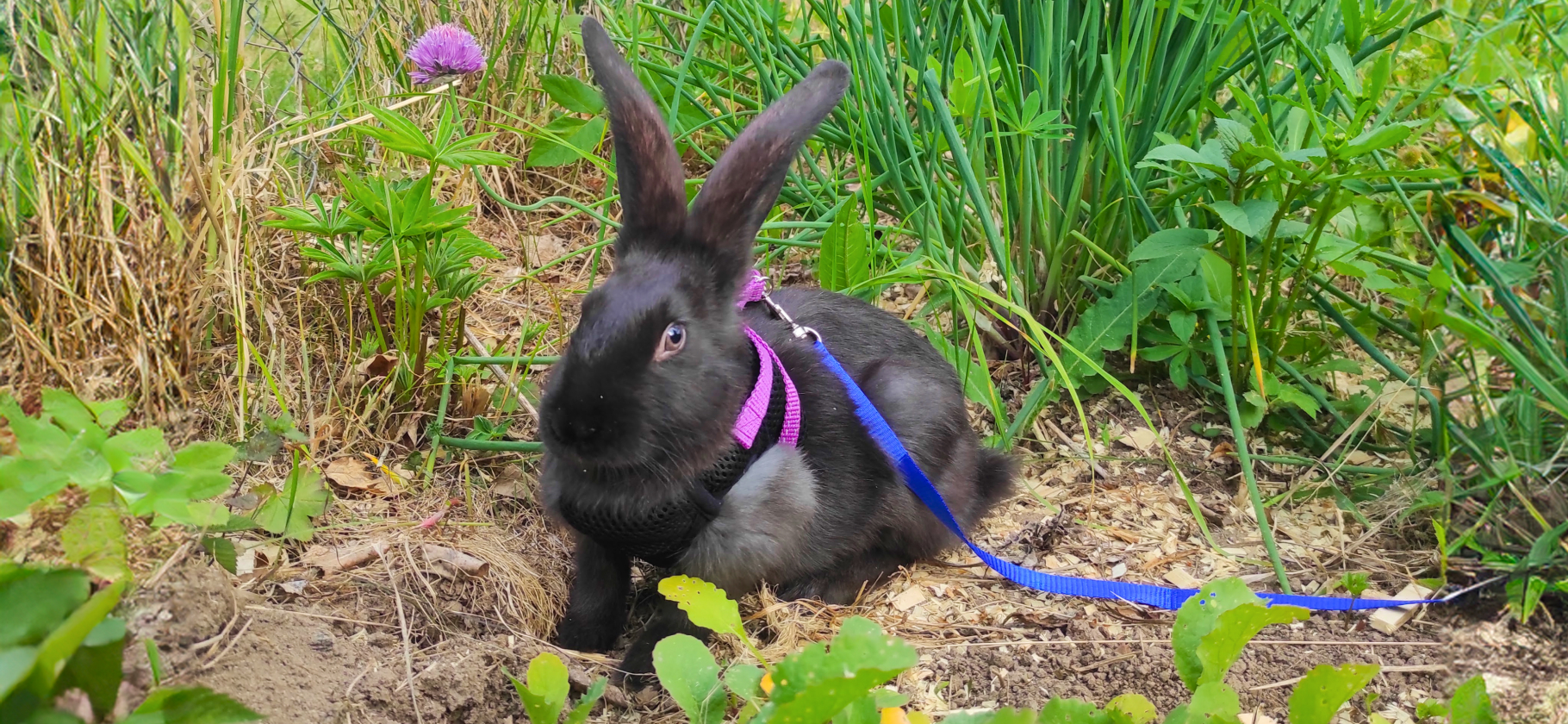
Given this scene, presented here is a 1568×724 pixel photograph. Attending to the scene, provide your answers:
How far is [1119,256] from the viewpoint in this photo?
12.1 ft

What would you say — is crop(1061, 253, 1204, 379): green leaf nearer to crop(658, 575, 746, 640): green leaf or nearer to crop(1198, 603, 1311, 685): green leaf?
crop(1198, 603, 1311, 685): green leaf

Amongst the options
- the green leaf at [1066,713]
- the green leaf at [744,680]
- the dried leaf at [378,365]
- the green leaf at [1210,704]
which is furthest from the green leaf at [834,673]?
the dried leaf at [378,365]

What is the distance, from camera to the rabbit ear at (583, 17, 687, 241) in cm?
247

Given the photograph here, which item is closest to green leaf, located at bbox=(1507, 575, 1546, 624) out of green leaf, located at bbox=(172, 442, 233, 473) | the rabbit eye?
the rabbit eye

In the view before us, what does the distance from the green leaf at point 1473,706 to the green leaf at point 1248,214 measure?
1.20 m

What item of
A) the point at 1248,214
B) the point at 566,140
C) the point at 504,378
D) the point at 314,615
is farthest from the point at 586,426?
the point at 1248,214

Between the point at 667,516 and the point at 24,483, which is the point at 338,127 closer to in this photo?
the point at 667,516

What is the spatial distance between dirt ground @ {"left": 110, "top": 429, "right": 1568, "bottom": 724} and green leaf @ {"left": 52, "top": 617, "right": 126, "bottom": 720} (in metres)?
0.19

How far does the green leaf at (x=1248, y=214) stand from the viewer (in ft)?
9.54

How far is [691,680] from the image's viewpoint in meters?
2.07

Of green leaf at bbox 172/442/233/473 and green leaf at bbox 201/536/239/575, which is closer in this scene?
green leaf at bbox 172/442/233/473

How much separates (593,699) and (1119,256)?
2.36m

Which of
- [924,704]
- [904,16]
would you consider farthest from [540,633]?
[904,16]

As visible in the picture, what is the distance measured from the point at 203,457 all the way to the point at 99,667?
33cm
